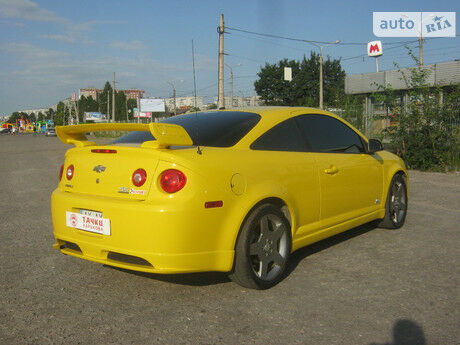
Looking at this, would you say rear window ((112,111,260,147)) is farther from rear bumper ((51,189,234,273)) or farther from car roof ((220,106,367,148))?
rear bumper ((51,189,234,273))

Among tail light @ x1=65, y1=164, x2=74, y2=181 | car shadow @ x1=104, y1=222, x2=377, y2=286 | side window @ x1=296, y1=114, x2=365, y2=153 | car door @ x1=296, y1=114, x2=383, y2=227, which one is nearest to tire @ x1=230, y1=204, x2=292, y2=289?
car shadow @ x1=104, y1=222, x2=377, y2=286

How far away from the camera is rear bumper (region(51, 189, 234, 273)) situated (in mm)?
3098

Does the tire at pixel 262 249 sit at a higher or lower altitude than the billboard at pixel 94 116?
lower

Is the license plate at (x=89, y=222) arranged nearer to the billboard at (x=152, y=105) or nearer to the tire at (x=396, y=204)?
the tire at (x=396, y=204)

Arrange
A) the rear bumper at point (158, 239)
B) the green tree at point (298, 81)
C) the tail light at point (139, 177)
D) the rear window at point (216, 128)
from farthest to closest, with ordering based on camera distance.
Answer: the green tree at point (298, 81) < the rear window at point (216, 128) < the tail light at point (139, 177) < the rear bumper at point (158, 239)

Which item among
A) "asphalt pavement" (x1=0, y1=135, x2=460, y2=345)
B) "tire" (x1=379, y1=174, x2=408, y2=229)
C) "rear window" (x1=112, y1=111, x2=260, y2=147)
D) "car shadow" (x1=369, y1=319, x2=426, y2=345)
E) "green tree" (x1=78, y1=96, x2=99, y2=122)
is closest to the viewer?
"car shadow" (x1=369, y1=319, x2=426, y2=345)

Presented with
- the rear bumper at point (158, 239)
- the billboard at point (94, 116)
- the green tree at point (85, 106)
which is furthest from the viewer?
the green tree at point (85, 106)

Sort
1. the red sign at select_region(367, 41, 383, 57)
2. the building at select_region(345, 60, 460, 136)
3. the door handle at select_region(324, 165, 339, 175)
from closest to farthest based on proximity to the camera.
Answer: the door handle at select_region(324, 165, 339, 175) → the building at select_region(345, 60, 460, 136) → the red sign at select_region(367, 41, 383, 57)

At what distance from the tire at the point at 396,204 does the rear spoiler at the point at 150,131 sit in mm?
3176

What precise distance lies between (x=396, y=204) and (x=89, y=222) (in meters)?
3.80

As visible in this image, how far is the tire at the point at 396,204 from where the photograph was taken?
5.53 m

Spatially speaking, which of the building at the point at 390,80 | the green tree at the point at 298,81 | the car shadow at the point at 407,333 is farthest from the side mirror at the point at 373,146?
the green tree at the point at 298,81

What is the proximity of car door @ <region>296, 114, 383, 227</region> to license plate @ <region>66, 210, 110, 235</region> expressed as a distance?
1.95m

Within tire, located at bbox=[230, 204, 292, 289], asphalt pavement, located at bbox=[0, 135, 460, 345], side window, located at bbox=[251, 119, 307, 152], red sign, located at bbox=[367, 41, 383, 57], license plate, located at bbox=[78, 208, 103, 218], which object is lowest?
asphalt pavement, located at bbox=[0, 135, 460, 345]
